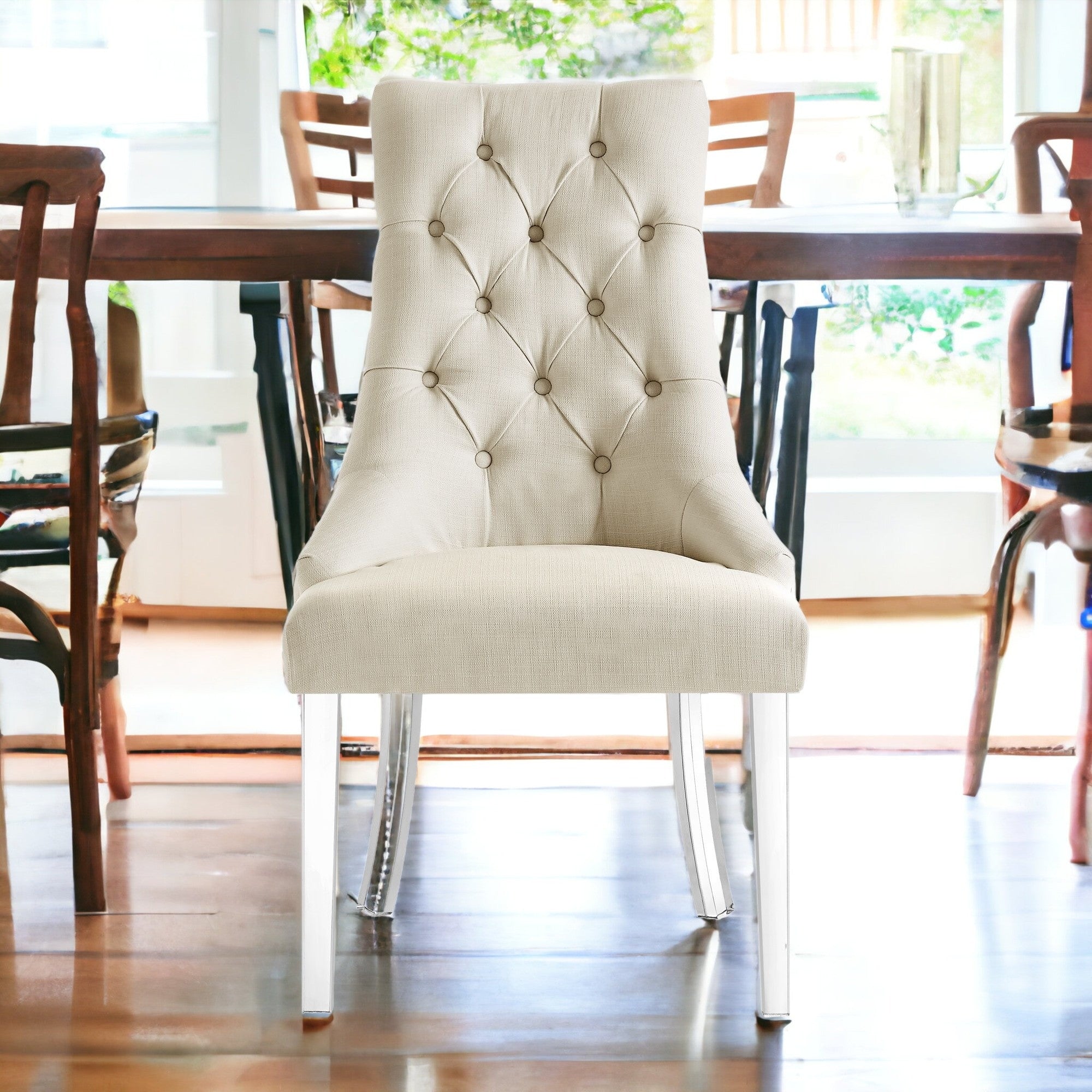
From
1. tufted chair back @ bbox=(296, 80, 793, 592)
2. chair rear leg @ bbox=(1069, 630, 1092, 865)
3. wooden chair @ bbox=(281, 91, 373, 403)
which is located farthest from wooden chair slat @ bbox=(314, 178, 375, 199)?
chair rear leg @ bbox=(1069, 630, 1092, 865)

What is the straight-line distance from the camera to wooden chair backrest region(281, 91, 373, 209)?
6.77ft

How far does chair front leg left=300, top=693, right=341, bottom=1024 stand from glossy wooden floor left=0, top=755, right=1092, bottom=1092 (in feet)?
0.39

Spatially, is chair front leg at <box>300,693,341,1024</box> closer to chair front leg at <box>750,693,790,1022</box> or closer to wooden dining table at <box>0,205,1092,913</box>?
chair front leg at <box>750,693,790,1022</box>

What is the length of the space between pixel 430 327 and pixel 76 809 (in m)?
0.70

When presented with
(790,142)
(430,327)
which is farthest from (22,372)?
(790,142)

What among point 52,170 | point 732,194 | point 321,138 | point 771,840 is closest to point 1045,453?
point 732,194

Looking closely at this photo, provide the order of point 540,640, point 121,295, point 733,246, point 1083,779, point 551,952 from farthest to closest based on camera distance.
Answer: point 121,295 < point 1083,779 < point 733,246 < point 551,952 < point 540,640

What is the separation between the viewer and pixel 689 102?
1477 millimetres

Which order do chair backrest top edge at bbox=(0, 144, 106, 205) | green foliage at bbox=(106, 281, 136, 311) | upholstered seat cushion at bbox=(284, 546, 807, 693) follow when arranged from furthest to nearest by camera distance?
green foliage at bbox=(106, 281, 136, 311)
chair backrest top edge at bbox=(0, 144, 106, 205)
upholstered seat cushion at bbox=(284, 546, 807, 693)

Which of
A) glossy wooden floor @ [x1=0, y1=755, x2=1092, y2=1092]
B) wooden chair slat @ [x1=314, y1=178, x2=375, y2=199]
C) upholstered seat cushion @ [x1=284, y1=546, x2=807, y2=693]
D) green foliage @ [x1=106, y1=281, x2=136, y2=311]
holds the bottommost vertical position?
glossy wooden floor @ [x1=0, y1=755, x2=1092, y2=1092]

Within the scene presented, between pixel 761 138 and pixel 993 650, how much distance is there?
0.94m

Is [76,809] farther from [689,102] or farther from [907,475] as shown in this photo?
[907,475]

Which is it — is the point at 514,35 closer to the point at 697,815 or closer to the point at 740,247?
the point at 740,247

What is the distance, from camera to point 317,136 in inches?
81.7
